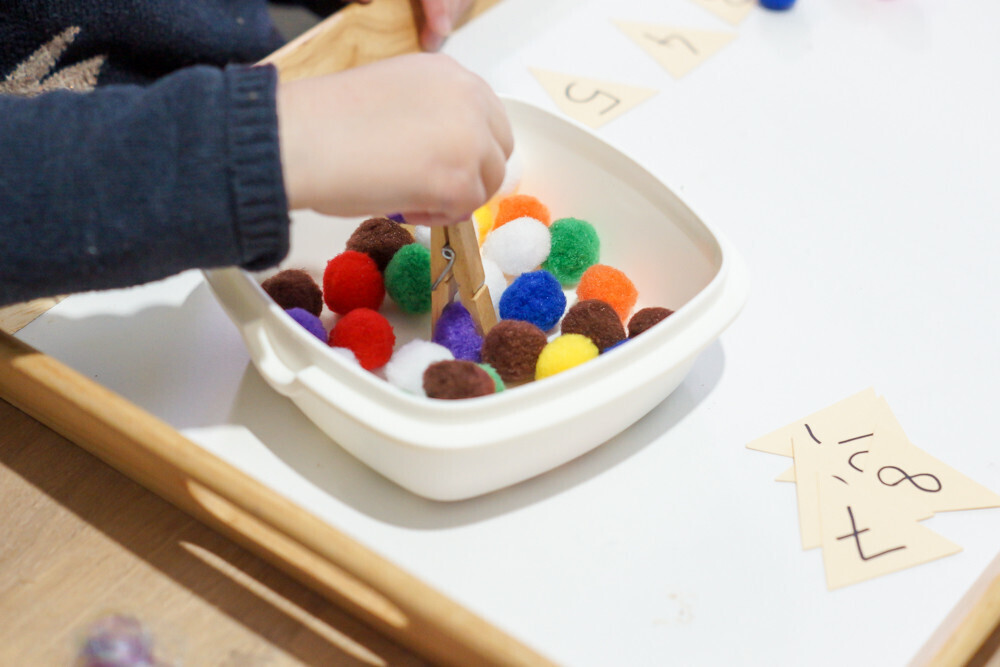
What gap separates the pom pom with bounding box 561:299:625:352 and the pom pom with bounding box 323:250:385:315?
0.49ft

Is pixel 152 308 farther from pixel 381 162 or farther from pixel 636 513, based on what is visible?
pixel 636 513

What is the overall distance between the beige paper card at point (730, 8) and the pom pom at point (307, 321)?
68 cm

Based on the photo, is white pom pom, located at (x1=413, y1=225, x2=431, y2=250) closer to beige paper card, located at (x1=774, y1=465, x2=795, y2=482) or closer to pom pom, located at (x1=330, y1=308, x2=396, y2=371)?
pom pom, located at (x1=330, y1=308, x2=396, y2=371)

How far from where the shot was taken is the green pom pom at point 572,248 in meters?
0.64

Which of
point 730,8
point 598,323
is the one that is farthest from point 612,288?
point 730,8

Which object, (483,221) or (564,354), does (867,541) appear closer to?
(564,354)

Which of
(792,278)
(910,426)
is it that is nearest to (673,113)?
(792,278)

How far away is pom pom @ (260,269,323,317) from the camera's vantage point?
574 millimetres

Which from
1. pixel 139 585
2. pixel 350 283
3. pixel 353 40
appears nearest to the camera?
pixel 139 585

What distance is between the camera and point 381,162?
0.43m

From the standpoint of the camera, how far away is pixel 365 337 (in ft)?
1.85

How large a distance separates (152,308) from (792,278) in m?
0.51

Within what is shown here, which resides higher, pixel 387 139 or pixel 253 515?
pixel 387 139

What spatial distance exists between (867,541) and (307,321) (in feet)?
1.27
